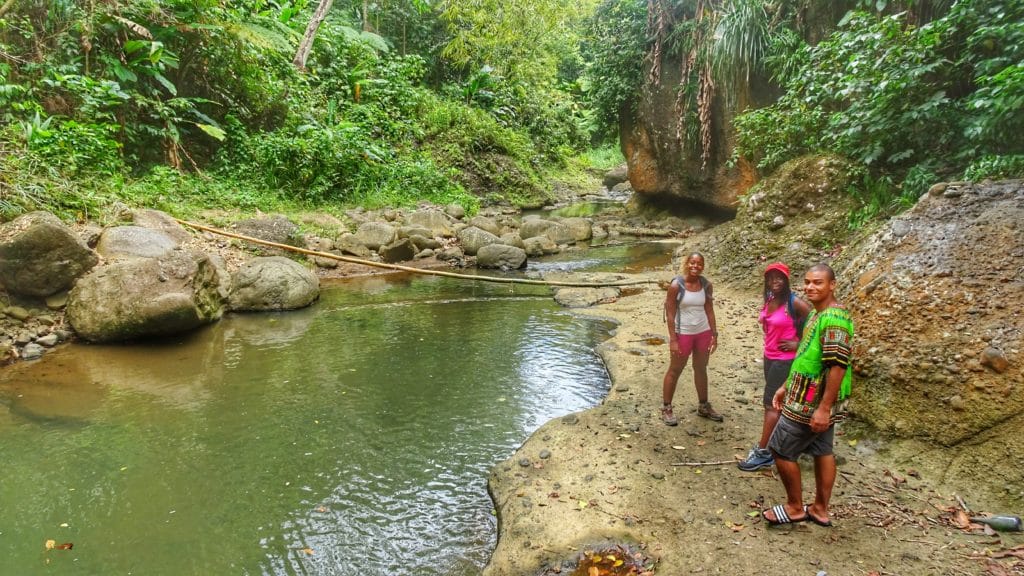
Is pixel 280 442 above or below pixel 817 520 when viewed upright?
below

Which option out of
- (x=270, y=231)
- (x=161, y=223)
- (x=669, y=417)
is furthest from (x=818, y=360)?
(x=270, y=231)

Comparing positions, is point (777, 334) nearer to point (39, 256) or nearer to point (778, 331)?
point (778, 331)

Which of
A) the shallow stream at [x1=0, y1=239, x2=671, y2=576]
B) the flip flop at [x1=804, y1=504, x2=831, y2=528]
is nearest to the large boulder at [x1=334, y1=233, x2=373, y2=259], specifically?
the shallow stream at [x1=0, y1=239, x2=671, y2=576]

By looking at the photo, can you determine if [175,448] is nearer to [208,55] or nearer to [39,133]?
[39,133]

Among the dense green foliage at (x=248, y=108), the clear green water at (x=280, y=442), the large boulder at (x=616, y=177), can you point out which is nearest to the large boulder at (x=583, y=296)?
the clear green water at (x=280, y=442)

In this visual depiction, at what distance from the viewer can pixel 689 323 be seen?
441 centimetres

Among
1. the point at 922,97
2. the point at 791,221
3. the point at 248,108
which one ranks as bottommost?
the point at 791,221

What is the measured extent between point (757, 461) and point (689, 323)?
112 centimetres

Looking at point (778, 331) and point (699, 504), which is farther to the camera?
point (778, 331)

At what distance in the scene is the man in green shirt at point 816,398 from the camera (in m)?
2.79

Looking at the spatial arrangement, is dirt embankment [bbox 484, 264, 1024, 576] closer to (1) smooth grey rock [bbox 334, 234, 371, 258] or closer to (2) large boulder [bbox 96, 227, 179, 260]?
(2) large boulder [bbox 96, 227, 179, 260]

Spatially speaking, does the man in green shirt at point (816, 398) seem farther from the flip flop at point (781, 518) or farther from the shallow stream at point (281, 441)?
the shallow stream at point (281, 441)

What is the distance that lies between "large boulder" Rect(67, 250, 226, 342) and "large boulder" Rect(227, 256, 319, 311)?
103cm

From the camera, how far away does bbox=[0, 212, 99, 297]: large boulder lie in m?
6.78
